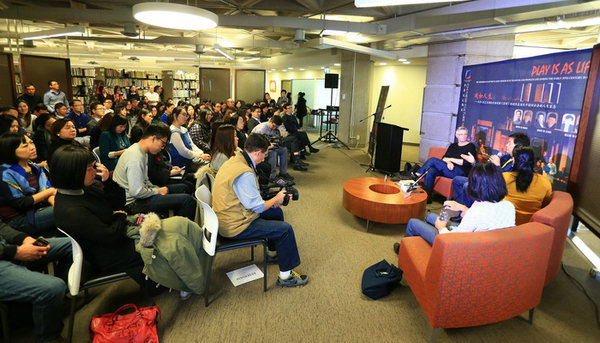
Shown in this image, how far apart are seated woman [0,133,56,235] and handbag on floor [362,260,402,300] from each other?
2.73 m

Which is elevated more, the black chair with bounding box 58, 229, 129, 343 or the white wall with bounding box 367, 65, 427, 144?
the white wall with bounding box 367, 65, 427, 144

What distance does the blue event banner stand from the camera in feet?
12.7

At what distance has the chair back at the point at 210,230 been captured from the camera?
2428 millimetres

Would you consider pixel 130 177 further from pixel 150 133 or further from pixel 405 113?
pixel 405 113

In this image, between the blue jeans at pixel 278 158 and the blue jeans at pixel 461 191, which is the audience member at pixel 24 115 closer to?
the blue jeans at pixel 278 158

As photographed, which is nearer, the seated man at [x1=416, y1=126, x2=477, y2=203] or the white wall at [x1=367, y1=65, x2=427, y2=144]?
the seated man at [x1=416, y1=126, x2=477, y2=203]

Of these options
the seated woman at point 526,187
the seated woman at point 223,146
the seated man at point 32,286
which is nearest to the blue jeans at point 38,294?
the seated man at point 32,286

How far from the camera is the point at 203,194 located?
274cm

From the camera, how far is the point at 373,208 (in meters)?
4.06

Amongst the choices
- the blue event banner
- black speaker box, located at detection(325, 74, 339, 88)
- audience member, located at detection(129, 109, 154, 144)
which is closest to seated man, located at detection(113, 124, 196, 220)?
Result: audience member, located at detection(129, 109, 154, 144)

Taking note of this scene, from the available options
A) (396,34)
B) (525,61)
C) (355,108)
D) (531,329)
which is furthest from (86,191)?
(355,108)

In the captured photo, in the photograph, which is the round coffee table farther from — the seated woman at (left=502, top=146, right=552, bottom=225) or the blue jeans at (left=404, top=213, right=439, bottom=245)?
the seated woman at (left=502, top=146, right=552, bottom=225)

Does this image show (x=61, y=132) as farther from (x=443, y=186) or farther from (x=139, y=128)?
(x=443, y=186)

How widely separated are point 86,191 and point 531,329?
3.34 metres
